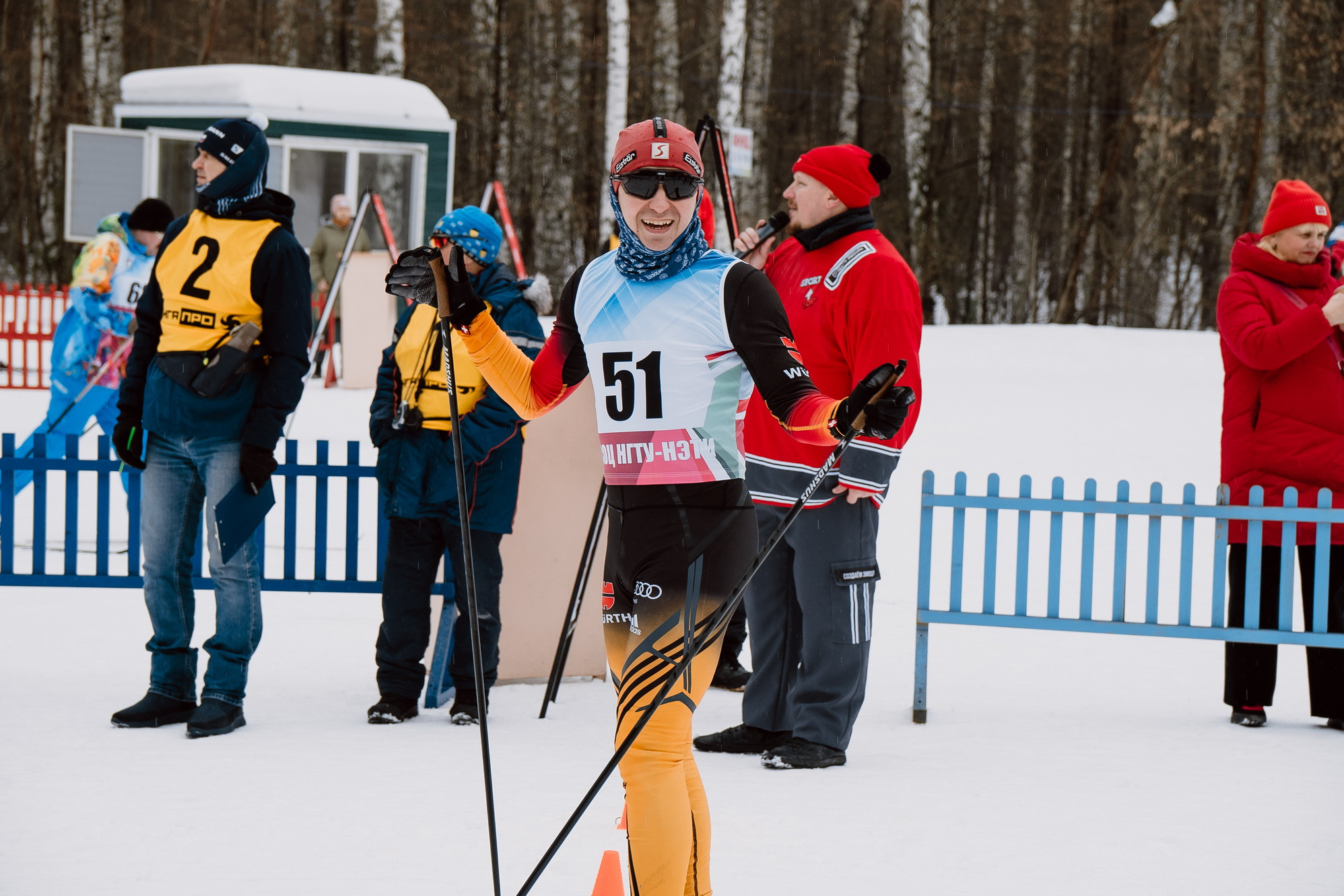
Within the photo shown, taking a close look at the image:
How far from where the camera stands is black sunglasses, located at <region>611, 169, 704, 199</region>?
2977mm

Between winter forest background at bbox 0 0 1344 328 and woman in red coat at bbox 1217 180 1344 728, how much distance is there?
603 inches

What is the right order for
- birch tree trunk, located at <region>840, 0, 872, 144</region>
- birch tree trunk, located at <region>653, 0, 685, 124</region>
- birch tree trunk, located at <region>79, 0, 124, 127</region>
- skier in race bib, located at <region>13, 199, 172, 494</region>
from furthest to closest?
birch tree trunk, located at <region>79, 0, 124, 127</region>
birch tree trunk, located at <region>840, 0, 872, 144</region>
birch tree trunk, located at <region>653, 0, 685, 124</region>
skier in race bib, located at <region>13, 199, 172, 494</region>

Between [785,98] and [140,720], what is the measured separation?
33.7 m

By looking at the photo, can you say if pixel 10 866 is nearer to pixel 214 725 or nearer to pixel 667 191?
pixel 214 725

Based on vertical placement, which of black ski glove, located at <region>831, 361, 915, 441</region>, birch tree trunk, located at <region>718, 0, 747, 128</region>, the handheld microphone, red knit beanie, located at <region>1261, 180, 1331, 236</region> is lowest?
black ski glove, located at <region>831, 361, 915, 441</region>

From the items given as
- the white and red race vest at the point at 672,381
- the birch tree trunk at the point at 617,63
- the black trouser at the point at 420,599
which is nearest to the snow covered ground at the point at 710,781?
the black trouser at the point at 420,599

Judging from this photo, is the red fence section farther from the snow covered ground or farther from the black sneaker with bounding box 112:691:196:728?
the black sneaker with bounding box 112:691:196:728

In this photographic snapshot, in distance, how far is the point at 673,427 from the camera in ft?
9.78

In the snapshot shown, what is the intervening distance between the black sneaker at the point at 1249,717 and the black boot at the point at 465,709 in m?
2.99

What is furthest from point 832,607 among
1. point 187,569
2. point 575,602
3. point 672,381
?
point 187,569

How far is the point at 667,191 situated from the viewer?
2.97m

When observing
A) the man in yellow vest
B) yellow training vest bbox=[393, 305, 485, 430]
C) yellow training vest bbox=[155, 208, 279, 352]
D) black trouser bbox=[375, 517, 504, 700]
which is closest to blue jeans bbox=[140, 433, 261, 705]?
the man in yellow vest

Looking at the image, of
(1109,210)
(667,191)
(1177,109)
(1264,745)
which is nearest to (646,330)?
(667,191)

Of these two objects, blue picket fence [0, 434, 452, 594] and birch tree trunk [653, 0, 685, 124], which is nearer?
blue picket fence [0, 434, 452, 594]
